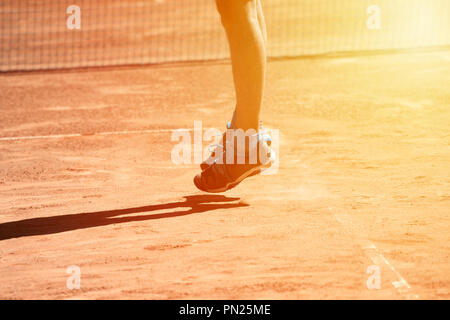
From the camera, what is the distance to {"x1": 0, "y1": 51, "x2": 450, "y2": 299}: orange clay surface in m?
3.13

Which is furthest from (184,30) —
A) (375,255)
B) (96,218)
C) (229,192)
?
(375,255)

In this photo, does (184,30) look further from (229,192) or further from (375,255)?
(375,255)

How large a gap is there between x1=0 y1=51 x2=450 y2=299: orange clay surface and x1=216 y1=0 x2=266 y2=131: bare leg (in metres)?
0.44

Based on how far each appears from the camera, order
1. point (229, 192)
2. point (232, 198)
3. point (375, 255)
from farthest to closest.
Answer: point (229, 192) → point (232, 198) → point (375, 255)

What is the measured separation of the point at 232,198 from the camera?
13.9ft

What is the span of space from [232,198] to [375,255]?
3.67 feet

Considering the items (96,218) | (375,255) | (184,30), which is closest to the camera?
(375,255)

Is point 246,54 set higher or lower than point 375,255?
higher

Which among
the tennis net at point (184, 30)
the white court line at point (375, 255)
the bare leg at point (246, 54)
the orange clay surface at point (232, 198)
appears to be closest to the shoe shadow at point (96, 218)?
the orange clay surface at point (232, 198)

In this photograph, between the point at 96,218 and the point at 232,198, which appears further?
the point at 232,198

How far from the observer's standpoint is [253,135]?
13.4ft

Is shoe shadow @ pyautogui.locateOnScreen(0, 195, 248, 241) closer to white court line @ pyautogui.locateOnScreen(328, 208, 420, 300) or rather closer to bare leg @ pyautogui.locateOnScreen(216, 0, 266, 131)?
bare leg @ pyautogui.locateOnScreen(216, 0, 266, 131)

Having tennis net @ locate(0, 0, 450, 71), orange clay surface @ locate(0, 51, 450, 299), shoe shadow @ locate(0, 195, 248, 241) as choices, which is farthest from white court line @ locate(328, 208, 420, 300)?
tennis net @ locate(0, 0, 450, 71)

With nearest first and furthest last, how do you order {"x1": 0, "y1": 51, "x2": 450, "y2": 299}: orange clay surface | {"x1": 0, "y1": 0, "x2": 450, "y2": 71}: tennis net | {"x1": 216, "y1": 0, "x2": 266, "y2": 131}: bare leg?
{"x1": 0, "y1": 51, "x2": 450, "y2": 299}: orange clay surface → {"x1": 216, "y1": 0, "x2": 266, "y2": 131}: bare leg → {"x1": 0, "y1": 0, "x2": 450, "y2": 71}: tennis net
